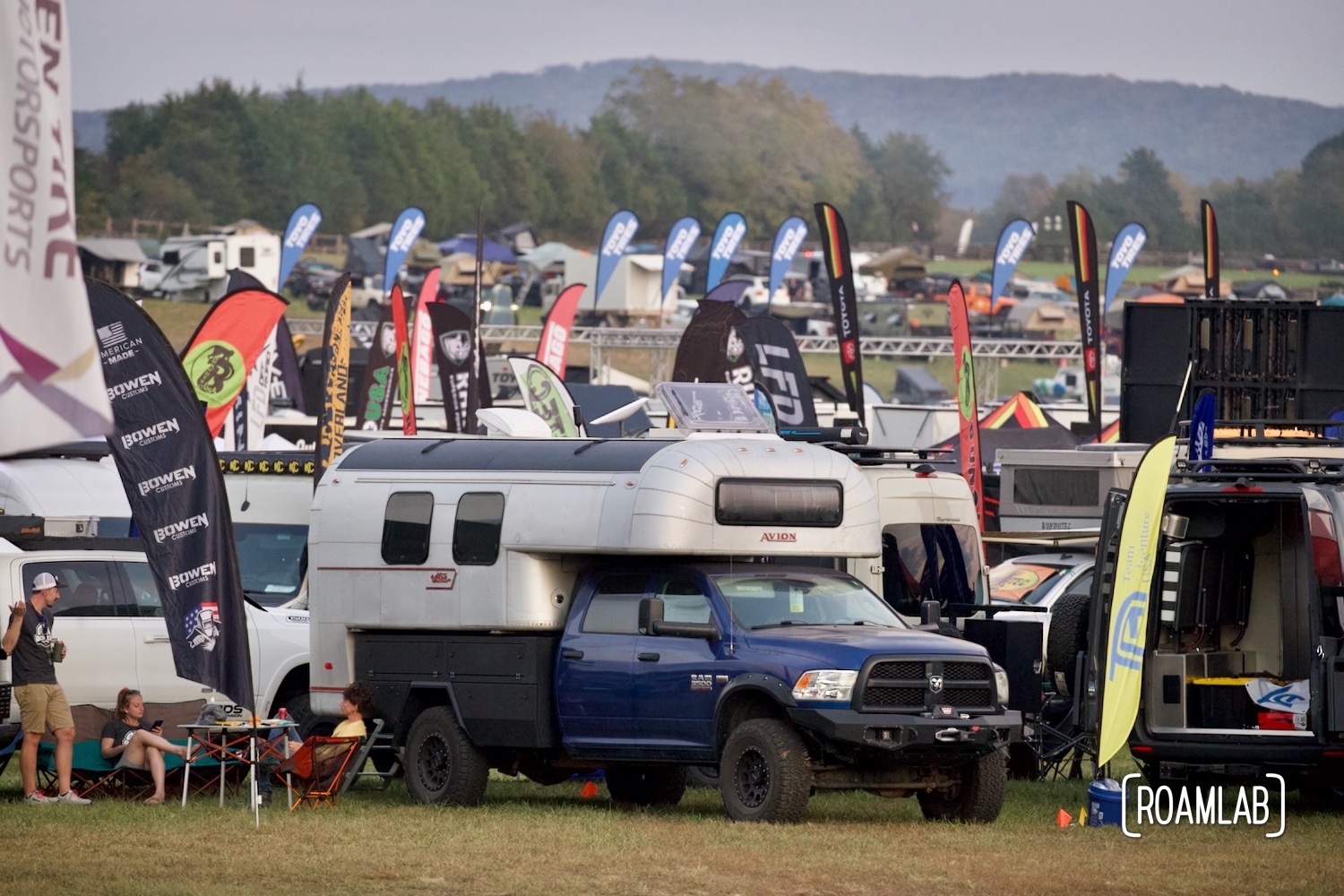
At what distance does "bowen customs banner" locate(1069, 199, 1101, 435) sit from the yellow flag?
57.2ft

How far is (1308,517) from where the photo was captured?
12.9 meters

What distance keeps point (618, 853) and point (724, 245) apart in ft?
118

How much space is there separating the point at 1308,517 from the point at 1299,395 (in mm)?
7573

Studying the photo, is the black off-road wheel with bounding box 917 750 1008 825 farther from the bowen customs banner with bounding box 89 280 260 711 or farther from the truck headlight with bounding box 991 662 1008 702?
the bowen customs banner with bounding box 89 280 260 711

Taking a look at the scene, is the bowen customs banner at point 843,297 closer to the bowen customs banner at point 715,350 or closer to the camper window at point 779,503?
the bowen customs banner at point 715,350

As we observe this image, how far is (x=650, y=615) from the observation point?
1329 centimetres

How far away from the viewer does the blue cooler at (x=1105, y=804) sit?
1284 cm

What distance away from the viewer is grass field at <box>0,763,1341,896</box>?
10.5 m

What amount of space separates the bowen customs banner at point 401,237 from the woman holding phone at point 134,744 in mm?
34192

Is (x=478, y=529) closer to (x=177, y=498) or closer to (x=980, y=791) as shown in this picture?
(x=177, y=498)

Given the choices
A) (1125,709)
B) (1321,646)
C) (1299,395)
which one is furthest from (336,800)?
(1299,395)

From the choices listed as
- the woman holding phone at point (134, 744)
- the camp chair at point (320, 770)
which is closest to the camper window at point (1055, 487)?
the camp chair at point (320, 770)

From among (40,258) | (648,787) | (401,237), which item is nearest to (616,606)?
(648,787)

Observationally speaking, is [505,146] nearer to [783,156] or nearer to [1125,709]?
[783,156]
